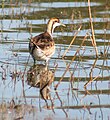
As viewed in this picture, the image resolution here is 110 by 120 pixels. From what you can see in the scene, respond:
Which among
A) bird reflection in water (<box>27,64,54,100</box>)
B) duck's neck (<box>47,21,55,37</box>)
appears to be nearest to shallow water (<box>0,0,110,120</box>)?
bird reflection in water (<box>27,64,54,100</box>)

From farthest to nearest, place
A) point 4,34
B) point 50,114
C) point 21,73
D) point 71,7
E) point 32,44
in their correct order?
point 71,7
point 4,34
point 32,44
point 21,73
point 50,114

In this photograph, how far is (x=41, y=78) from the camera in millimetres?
10797

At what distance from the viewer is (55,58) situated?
497 inches

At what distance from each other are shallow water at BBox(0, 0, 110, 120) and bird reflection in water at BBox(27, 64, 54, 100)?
7cm

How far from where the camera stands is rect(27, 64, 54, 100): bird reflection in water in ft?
32.8

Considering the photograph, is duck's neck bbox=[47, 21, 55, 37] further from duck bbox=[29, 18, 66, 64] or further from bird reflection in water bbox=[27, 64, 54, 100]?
bird reflection in water bbox=[27, 64, 54, 100]

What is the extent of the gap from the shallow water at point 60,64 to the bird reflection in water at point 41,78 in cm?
7

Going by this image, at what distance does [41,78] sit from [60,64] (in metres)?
1.25

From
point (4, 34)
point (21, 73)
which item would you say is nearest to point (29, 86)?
point (21, 73)

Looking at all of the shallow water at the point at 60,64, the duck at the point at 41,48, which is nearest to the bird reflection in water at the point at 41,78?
the shallow water at the point at 60,64

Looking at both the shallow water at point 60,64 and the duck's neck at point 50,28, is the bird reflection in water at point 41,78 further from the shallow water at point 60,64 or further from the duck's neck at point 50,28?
the duck's neck at point 50,28

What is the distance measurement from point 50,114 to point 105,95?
136 cm

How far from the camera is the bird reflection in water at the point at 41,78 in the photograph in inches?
393

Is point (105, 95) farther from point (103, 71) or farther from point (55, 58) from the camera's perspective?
point (55, 58)
